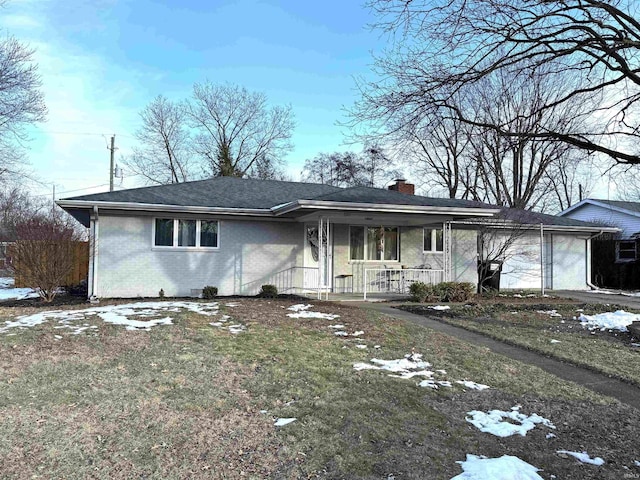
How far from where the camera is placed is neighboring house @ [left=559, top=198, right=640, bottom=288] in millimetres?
22359

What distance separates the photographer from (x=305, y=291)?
14.7m

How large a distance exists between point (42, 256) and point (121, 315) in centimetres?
509

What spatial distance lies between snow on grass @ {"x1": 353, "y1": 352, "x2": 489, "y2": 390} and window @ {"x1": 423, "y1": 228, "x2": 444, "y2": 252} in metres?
10.2

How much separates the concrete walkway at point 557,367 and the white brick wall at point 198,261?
220 inches

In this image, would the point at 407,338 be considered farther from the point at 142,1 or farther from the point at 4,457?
the point at 142,1

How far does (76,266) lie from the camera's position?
48.9 ft

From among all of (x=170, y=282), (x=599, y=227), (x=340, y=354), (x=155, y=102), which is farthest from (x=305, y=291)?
(x=155, y=102)

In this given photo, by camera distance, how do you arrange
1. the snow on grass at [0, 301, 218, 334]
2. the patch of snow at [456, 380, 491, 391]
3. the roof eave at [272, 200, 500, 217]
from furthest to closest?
the roof eave at [272, 200, 500, 217] → the snow on grass at [0, 301, 218, 334] → the patch of snow at [456, 380, 491, 391]

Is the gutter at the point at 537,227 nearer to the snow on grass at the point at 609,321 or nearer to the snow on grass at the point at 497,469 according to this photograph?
the snow on grass at the point at 609,321

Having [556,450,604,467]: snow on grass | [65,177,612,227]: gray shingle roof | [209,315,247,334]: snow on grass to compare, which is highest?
[65,177,612,227]: gray shingle roof

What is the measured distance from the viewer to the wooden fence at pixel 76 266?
1304cm

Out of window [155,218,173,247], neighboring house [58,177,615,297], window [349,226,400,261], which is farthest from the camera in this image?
window [349,226,400,261]

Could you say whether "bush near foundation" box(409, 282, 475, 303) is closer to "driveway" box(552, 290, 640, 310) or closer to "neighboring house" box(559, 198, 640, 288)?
"driveway" box(552, 290, 640, 310)

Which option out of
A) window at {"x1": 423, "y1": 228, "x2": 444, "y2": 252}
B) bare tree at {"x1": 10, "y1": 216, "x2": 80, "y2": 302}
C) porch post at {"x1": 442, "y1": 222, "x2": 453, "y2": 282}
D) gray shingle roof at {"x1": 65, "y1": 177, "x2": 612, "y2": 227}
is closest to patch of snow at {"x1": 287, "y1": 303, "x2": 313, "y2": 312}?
gray shingle roof at {"x1": 65, "y1": 177, "x2": 612, "y2": 227}
